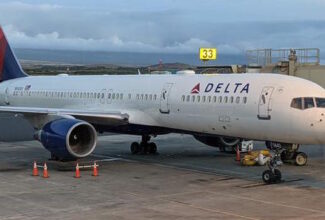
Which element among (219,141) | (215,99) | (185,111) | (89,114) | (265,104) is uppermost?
Result: (215,99)

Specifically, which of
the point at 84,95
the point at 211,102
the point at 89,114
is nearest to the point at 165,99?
the point at 211,102

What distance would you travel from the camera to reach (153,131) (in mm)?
21016

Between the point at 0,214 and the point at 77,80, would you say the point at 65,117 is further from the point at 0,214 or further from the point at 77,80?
the point at 0,214

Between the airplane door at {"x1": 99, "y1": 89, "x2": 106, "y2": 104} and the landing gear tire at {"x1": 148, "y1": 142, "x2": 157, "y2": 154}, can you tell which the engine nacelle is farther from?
the airplane door at {"x1": 99, "y1": 89, "x2": 106, "y2": 104}

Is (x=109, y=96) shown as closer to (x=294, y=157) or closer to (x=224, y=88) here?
(x=224, y=88)

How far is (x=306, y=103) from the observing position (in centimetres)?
1585

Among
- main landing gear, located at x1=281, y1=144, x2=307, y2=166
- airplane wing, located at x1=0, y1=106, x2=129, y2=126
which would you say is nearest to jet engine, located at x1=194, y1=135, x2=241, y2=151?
main landing gear, located at x1=281, y1=144, x2=307, y2=166

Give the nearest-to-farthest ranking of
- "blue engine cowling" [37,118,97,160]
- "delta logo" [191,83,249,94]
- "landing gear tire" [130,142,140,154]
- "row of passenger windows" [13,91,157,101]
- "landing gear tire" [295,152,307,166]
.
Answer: "delta logo" [191,83,249,94]
"blue engine cowling" [37,118,97,160]
"landing gear tire" [295,152,307,166]
"row of passenger windows" [13,91,157,101]
"landing gear tire" [130,142,140,154]

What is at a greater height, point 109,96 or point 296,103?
point 109,96

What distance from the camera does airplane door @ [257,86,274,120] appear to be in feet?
53.4

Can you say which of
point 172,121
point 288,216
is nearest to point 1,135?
point 172,121

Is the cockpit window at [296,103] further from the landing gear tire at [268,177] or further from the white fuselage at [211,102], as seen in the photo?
the landing gear tire at [268,177]

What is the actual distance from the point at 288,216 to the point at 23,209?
5.95 metres

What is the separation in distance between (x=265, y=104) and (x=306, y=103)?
3.91ft
